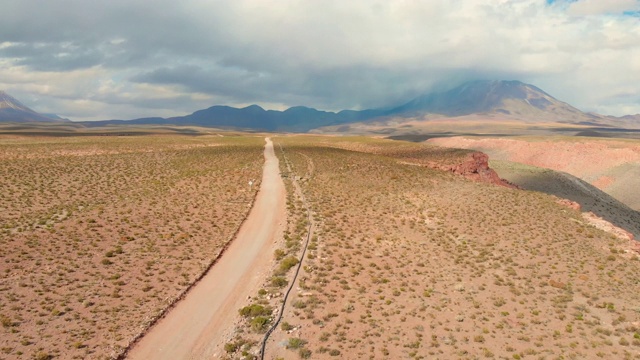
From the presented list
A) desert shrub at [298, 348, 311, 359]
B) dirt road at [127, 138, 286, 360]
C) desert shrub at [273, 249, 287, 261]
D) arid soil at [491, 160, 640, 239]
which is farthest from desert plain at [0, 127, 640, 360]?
arid soil at [491, 160, 640, 239]

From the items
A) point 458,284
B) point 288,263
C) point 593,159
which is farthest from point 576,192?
point 288,263

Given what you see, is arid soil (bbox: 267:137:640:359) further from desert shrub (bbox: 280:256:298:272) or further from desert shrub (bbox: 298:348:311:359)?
desert shrub (bbox: 280:256:298:272)

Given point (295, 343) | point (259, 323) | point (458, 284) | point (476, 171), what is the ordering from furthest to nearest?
point (476, 171)
point (458, 284)
point (259, 323)
point (295, 343)

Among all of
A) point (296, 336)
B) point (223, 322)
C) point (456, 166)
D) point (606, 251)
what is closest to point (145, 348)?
point (223, 322)

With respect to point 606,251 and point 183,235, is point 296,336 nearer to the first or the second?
point 183,235

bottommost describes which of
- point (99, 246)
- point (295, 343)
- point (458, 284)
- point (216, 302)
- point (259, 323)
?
point (458, 284)

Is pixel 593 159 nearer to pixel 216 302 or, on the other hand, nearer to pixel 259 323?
pixel 259 323
